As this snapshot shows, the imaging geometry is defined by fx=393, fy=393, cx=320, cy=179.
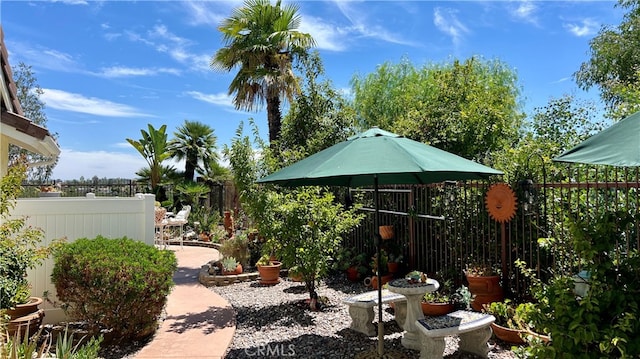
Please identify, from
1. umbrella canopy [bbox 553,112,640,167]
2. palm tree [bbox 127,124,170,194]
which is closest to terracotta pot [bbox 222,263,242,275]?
umbrella canopy [bbox 553,112,640,167]

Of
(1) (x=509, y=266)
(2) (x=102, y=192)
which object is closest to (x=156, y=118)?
(2) (x=102, y=192)

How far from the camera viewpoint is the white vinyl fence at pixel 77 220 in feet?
17.2

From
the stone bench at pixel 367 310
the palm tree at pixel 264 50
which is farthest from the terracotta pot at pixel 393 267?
the palm tree at pixel 264 50

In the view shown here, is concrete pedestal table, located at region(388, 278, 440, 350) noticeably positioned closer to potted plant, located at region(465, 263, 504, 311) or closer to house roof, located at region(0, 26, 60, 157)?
potted plant, located at region(465, 263, 504, 311)

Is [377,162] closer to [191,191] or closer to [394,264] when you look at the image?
[394,264]

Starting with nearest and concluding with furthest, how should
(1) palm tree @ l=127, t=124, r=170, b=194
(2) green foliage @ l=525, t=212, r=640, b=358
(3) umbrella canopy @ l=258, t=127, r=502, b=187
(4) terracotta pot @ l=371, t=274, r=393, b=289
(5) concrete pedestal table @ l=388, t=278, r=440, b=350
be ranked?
(2) green foliage @ l=525, t=212, r=640, b=358
(3) umbrella canopy @ l=258, t=127, r=502, b=187
(5) concrete pedestal table @ l=388, t=278, r=440, b=350
(4) terracotta pot @ l=371, t=274, r=393, b=289
(1) palm tree @ l=127, t=124, r=170, b=194

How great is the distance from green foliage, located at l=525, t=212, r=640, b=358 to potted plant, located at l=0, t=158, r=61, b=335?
518cm

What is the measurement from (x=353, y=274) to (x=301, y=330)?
113 inches

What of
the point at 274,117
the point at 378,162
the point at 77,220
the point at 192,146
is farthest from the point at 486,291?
the point at 192,146

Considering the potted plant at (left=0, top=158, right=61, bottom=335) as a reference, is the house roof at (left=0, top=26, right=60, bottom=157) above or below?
above

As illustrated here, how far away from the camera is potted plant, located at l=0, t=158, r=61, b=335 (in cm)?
437

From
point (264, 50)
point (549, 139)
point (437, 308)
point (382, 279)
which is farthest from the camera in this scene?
point (264, 50)

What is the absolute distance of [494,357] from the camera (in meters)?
4.18

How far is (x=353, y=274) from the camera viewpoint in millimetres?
7895
